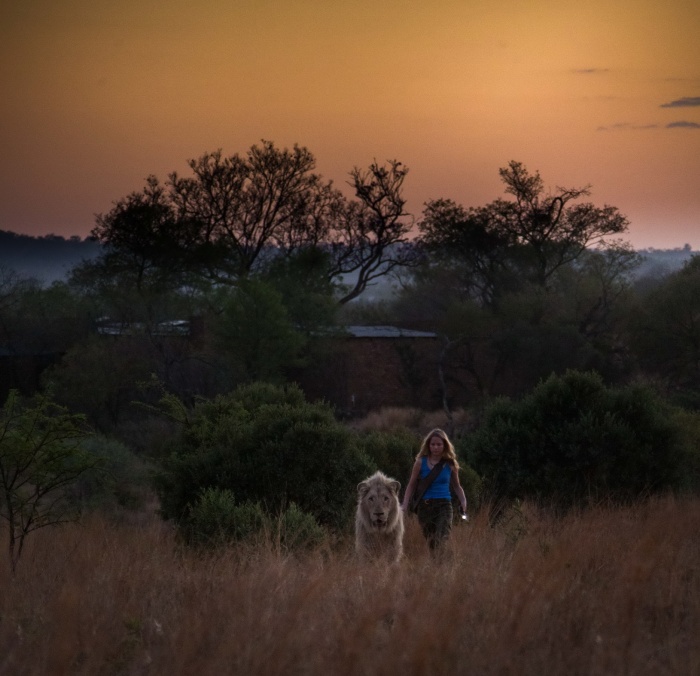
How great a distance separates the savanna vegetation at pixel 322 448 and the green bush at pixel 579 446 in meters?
0.06

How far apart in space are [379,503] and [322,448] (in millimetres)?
6367

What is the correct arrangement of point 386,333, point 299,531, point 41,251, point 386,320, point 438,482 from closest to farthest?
point 438,482 < point 299,531 < point 386,333 < point 386,320 < point 41,251

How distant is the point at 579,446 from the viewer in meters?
21.5

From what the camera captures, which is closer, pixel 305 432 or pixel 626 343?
pixel 305 432

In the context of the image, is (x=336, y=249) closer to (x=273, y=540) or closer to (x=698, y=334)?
(x=698, y=334)

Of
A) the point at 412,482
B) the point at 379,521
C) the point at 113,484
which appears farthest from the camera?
the point at 113,484

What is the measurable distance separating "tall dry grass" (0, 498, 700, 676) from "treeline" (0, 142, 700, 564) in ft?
37.9

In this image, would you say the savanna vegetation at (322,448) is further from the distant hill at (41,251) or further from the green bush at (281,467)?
the distant hill at (41,251)

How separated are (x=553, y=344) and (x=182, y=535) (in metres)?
38.9

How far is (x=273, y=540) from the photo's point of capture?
1287 centimetres

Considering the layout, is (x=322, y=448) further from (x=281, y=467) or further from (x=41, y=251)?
(x=41, y=251)

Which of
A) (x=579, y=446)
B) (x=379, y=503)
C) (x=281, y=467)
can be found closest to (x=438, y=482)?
(x=379, y=503)

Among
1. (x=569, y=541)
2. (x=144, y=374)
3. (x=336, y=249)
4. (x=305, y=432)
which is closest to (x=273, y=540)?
(x=569, y=541)

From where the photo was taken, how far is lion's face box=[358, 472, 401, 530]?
11.3 m
